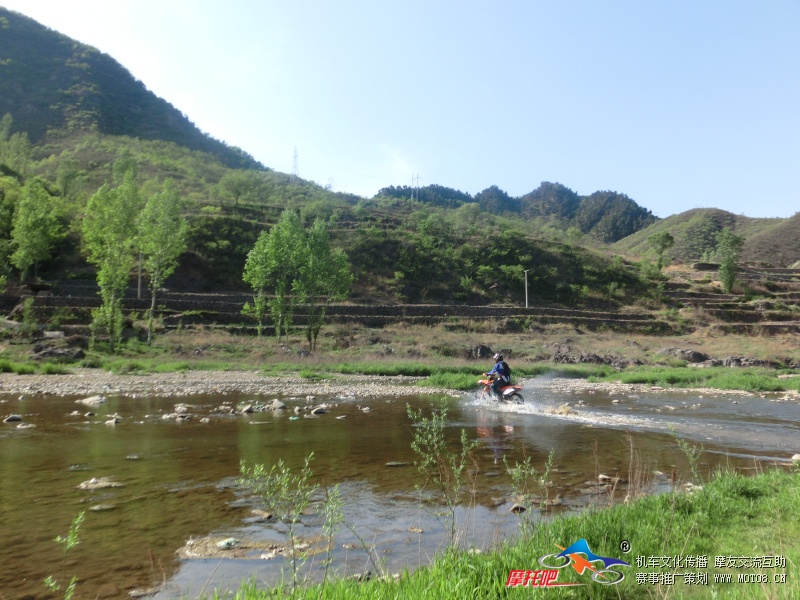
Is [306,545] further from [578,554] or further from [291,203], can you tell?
[291,203]

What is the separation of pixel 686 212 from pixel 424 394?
15674 cm

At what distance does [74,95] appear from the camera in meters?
132

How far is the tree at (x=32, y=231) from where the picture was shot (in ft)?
153

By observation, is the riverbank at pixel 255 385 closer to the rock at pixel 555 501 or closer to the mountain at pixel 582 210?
the rock at pixel 555 501

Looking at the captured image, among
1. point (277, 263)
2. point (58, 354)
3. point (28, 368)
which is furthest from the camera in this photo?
point (277, 263)

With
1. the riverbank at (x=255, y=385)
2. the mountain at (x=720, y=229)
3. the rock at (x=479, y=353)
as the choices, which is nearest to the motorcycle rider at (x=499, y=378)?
the riverbank at (x=255, y=385)

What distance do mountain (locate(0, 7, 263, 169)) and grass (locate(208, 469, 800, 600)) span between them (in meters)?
136

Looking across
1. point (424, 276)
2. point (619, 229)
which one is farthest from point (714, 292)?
point (619, 229)

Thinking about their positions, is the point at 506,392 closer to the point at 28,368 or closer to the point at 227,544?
the point at 227,544

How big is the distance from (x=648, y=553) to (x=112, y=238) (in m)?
36.5

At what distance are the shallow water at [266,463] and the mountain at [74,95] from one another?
126 m

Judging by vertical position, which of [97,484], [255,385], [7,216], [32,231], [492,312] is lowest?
[255,385]

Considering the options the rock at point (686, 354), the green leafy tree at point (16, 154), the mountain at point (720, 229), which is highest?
the green leafy tree at point (16, 154)

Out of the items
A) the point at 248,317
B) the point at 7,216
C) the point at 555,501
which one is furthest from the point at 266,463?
the point at 7,216
